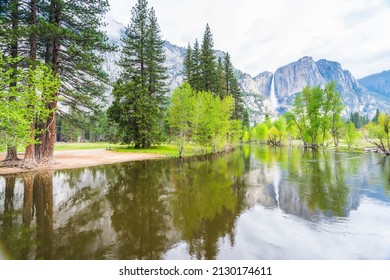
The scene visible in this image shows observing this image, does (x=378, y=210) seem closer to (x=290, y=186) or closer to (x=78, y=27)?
(x=290, y=186)

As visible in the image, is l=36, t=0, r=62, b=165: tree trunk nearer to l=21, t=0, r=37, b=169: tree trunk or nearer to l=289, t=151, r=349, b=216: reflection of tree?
l=21, t=0, r=37, b=169: tree trunk

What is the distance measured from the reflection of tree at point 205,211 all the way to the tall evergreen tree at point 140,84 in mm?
23803

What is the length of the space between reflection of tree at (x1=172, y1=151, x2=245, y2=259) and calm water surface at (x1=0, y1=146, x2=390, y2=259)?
0.03m

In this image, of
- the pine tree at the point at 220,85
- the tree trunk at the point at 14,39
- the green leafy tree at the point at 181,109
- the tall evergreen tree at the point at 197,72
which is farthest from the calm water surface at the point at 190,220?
the pine tree at the point at 220,85

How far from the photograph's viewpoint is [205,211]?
336 inches

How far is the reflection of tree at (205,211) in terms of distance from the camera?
607 cm

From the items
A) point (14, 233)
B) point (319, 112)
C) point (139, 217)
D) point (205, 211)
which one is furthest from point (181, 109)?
point (319, 112)

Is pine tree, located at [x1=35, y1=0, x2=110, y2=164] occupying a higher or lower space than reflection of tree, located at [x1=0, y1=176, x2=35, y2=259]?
higher

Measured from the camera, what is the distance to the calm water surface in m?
5.59

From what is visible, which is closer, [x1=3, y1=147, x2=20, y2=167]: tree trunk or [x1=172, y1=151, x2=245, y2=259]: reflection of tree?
[x1=172, y1=151, x2=245, y2=259]: reflection of tree

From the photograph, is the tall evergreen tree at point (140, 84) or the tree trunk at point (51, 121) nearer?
the tree trunk at point (51, 121)

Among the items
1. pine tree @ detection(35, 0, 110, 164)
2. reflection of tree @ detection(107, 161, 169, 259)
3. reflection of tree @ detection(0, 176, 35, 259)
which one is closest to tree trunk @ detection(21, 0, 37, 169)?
pine tree @ detection(35, 0, 110, 164)

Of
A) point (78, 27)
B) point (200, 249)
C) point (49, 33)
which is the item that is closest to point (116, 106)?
point (78, 27)

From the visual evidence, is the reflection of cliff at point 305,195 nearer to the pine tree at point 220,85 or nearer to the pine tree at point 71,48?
the pine tree at point 71,48
